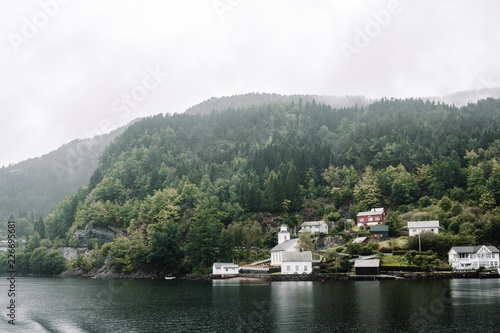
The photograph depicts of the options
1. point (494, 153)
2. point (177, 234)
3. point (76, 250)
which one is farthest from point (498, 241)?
point (76, 250)

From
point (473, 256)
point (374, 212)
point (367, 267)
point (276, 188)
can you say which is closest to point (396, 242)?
point (473, 256)

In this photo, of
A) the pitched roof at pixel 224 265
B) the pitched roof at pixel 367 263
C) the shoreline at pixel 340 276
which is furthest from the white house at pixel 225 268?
the pitched roof at pixel 367 263

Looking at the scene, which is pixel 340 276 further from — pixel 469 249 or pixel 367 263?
pixel 469 249

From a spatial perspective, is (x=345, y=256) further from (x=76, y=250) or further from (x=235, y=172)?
(x=76, y=250)

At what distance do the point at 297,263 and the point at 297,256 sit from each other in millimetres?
1344

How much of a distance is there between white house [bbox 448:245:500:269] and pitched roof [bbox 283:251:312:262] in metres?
24.6

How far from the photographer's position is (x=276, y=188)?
119188 mm

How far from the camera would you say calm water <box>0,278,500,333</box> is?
3375cm

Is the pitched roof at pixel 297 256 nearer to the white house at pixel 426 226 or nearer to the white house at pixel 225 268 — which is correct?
the white house at pixel 225 268

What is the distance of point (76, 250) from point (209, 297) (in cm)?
8621

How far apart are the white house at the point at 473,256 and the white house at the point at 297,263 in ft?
80.8

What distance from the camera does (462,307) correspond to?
131ft

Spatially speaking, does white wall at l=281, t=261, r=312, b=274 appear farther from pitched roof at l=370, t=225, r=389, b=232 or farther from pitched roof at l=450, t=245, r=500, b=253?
pitched roof at l=450, t=245, r=500, b=253

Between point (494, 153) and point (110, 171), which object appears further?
point (110, 171)
